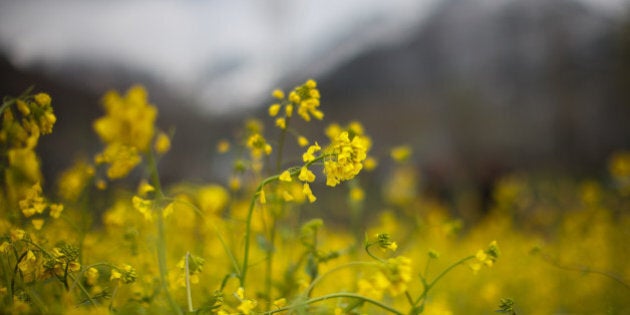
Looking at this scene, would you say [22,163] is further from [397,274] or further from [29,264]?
[397,274]

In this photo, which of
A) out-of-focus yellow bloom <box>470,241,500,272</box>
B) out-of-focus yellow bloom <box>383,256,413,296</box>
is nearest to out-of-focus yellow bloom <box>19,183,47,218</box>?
out-of-focus yellow bloom <box>383,256,413,296</box>

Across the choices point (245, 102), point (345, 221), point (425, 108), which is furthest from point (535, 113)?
point (245, 102)

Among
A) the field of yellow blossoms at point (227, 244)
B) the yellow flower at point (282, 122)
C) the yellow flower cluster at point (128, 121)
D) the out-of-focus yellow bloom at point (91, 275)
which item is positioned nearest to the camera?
the yellow flower cluster at point (128, 121)

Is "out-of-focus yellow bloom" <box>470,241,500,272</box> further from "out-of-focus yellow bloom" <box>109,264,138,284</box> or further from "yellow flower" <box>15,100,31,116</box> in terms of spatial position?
"yellow flower" <box>15,100,31,116</box>

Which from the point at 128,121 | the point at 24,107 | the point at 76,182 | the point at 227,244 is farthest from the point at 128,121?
the point at 227,244

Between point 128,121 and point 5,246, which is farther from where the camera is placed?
point 5,246

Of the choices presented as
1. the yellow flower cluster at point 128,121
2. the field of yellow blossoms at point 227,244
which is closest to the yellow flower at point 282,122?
the field of yellow blossoms at point 227,244

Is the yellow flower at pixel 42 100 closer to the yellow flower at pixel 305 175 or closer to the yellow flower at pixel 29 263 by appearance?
the yellow flower at pixel 29 263
